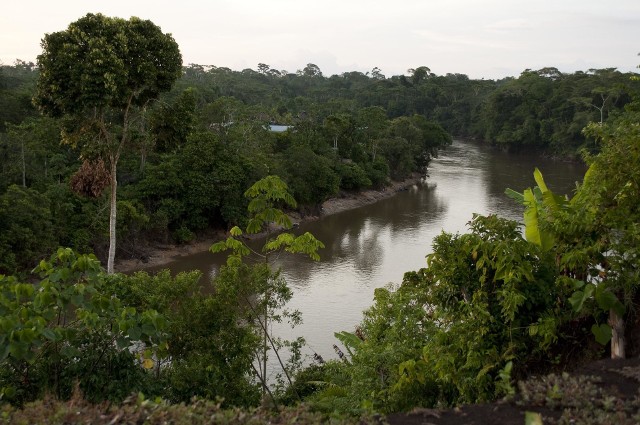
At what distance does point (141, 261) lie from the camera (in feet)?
70.0

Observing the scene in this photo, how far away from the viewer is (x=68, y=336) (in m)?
5.26

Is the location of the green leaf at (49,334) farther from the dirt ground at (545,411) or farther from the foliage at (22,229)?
the foliage at (22,229)

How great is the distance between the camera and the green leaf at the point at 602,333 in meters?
5.96

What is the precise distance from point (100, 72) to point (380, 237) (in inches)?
654

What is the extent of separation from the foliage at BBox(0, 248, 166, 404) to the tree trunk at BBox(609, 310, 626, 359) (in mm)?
4127

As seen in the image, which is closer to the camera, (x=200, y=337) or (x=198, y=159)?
(x=200, y=337)

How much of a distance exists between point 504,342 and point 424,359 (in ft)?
2.70

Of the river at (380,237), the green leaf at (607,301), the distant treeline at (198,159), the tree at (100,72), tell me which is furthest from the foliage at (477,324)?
the tree at (100,72)

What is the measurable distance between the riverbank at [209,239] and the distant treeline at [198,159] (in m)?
0.40

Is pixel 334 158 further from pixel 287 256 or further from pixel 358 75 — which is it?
pixel 358 75

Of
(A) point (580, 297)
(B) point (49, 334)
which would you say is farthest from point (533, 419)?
(B) point (49, 334)

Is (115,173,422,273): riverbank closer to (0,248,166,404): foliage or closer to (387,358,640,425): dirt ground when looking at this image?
(0,248,166,404): foliage

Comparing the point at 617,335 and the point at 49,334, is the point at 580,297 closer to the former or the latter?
the point at 617,335

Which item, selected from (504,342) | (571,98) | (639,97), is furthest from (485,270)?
(571,98)
